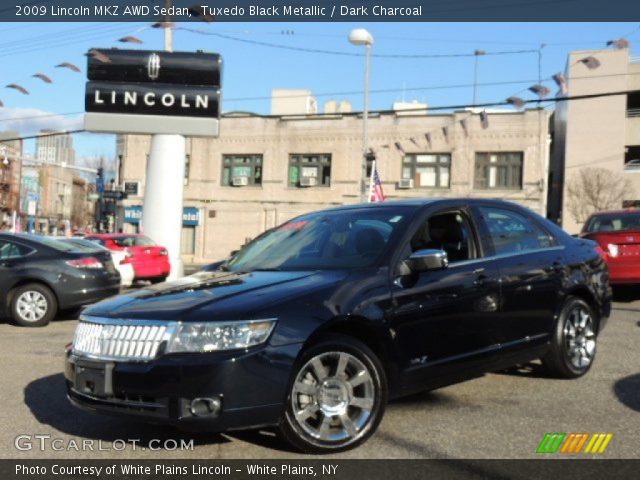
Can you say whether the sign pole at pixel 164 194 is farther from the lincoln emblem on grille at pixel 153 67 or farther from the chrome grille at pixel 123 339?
the chrome grille at pixel 123 339

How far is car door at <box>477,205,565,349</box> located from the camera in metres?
5.35

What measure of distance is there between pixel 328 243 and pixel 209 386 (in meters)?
1.67

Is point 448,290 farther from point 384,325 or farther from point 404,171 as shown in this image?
point 404,171

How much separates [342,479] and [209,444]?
0.99 metres

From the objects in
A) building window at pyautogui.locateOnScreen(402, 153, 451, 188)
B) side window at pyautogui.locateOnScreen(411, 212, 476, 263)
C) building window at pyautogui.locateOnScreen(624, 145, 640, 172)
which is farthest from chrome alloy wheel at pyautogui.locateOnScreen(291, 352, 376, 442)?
building window at pyautogui.locateOnScreen(624, 145, 640, 172)

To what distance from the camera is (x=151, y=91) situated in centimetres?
1775

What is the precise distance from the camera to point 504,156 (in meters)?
34.2

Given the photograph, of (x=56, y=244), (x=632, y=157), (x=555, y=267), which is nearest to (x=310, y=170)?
(x=632, y=157)

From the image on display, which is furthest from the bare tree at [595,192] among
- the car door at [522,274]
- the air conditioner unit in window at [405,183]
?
the car door at [522,274]

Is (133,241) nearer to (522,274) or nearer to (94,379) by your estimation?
(522,274)

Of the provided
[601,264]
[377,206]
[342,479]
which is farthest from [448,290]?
[601,264]

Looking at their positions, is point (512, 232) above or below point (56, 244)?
above

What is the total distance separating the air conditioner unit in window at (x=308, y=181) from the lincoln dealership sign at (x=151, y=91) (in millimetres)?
18782

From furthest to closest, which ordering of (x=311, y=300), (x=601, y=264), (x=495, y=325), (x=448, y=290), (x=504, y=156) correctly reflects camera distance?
(x=504, y=156) → (x=601, y=264) → (x=495, y=325) → (x=448, y=290) → (x=311, y=300)
